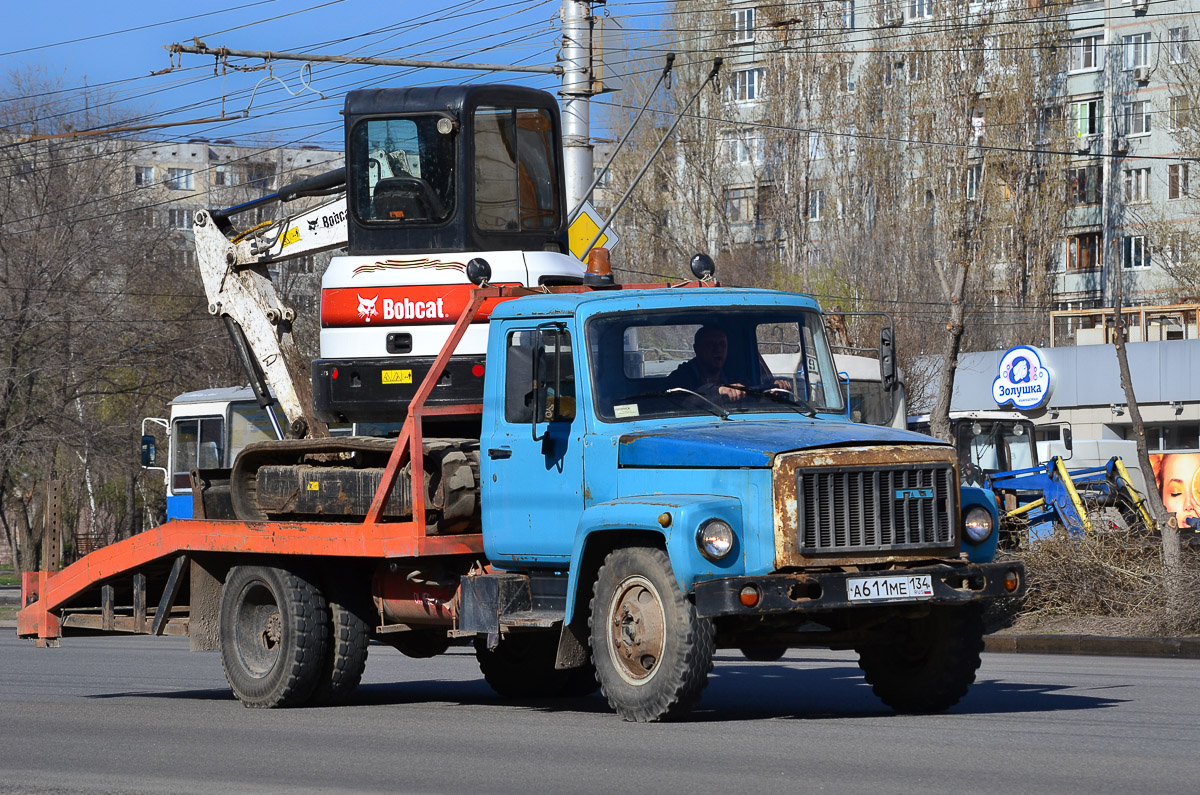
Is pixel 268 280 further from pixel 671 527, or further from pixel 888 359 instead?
pixel 671 527

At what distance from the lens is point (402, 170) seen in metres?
14.3

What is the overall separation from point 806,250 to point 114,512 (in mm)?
26876

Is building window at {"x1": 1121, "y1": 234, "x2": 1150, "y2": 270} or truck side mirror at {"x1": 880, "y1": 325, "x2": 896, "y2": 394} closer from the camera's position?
truck side mirror at {"x1": 880, "y1": 325, "x2": 896, "y2": 394}

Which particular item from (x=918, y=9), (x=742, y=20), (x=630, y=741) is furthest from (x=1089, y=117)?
(x=630, y=741)

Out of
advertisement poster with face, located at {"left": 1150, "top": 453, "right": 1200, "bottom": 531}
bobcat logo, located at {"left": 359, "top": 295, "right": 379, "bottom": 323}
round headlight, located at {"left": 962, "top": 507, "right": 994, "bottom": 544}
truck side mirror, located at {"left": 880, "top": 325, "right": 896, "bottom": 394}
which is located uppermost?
bobcat logo, located at {"left": 359, "top": 295, "right": 379, "bottom": 323}

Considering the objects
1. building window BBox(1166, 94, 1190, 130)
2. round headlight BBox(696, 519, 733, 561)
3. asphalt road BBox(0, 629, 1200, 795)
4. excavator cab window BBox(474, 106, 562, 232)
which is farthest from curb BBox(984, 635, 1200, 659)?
building window BBox(1166, 94, 1190, 130)

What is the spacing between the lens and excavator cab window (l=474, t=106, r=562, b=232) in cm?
1430

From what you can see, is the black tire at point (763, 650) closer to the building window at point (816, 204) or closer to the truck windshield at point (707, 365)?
the truck windshield at point (707, 365)

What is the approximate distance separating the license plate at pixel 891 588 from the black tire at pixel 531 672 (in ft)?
11.6

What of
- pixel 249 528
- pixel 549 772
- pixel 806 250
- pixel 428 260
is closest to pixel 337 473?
pixel 249 528

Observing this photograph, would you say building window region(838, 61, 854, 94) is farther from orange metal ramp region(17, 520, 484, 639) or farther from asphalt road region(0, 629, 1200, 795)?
orange metal ramp region(17, 520, 484, 639)

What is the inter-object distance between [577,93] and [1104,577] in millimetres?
8014

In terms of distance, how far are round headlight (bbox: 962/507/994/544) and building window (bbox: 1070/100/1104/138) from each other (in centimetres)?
6201

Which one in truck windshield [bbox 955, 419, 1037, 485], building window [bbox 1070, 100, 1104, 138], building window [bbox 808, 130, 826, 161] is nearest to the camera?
truck windshield [bbox 955, 419, 1037, 485]
